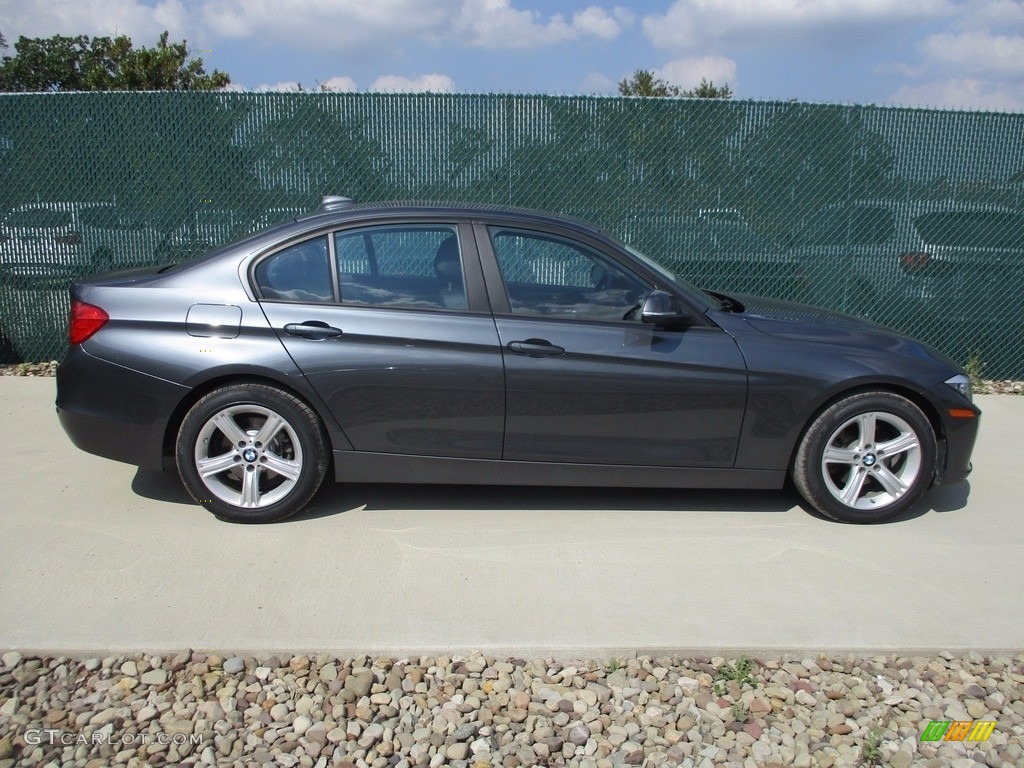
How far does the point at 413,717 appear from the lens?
315 centimetres

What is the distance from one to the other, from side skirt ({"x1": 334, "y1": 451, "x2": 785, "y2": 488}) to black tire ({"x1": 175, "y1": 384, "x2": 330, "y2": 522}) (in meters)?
0.18

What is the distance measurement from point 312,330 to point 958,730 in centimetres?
320

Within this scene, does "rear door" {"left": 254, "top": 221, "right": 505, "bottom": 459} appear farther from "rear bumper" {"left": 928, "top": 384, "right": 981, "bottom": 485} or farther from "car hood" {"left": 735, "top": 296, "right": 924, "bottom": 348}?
"rear bumper" {"left": 928, "top": 384, "right": 981, "bottom": 485}

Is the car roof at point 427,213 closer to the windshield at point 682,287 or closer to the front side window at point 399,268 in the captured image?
the front side window at point 399,268

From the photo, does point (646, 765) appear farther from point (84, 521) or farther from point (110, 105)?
point (110, 105)

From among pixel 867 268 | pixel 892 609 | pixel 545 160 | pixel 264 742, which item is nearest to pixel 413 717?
pixel 264 742

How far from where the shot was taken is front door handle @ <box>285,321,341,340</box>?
442cm

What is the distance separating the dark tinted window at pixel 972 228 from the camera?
7.86 meters

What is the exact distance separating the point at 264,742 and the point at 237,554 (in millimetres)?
1351

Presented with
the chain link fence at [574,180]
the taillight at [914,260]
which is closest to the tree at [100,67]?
the chain link fence at [574,180]

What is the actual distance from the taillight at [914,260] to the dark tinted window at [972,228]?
131mm

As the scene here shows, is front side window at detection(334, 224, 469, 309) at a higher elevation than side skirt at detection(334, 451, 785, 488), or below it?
→ higher

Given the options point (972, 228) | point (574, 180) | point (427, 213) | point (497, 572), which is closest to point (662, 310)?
point (427, 213)

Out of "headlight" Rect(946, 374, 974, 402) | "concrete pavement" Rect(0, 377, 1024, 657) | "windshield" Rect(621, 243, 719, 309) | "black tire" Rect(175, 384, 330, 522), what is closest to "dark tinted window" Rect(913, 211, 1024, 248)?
"concrete pavement" Rect(0, 377, 1024, 657)
